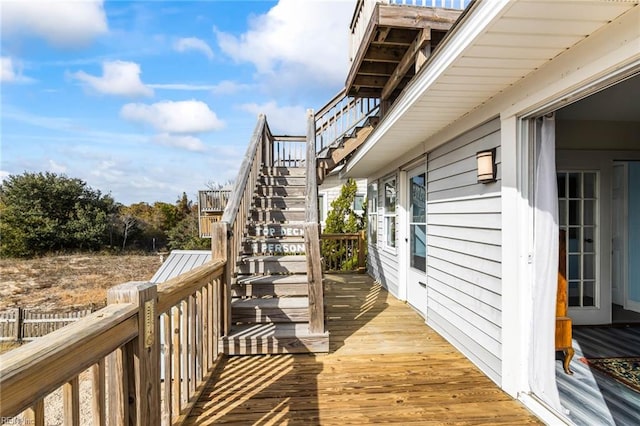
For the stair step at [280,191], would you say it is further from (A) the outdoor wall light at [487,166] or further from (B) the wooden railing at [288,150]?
(A) the outdoor wall light at [487,166]

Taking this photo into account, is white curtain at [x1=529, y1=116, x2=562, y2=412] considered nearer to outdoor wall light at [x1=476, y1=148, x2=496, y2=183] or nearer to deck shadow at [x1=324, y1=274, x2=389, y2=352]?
outdoor wall light at [x1=476, y1=148, x2=496, y2=183]

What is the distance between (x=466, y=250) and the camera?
10.4ft

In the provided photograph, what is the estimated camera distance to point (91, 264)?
13500 mm

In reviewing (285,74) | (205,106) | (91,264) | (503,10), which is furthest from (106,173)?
(503,10)

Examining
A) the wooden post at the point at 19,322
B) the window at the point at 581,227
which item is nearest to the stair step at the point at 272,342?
the window at the point at 581,227

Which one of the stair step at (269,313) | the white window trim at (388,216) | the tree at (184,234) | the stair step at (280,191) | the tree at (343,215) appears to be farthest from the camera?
the tree at (184,234)

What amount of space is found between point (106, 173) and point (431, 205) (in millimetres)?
21295

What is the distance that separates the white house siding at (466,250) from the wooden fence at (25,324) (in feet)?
25.7

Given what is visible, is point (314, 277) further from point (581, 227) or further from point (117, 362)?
point (581, 227)

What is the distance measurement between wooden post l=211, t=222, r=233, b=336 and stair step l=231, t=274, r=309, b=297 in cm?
42

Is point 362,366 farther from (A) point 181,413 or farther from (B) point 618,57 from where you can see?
(B) point 618,57

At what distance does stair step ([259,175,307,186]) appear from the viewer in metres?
6.04

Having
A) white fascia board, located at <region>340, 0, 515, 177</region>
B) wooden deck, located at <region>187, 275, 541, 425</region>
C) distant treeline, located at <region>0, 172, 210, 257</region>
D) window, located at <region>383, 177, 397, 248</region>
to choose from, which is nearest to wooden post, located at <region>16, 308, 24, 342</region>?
wooden deck, located at <region>187, 275, 541, 425</region>

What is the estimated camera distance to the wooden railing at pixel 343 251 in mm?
8086
